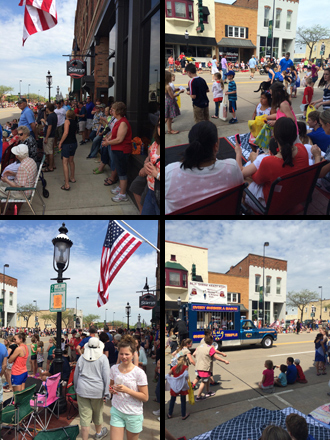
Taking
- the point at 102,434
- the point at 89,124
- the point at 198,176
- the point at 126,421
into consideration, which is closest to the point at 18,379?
the point at 102,434

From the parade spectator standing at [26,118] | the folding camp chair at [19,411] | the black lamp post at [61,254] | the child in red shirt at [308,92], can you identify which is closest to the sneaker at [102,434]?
the folding camp chair at [19,411]

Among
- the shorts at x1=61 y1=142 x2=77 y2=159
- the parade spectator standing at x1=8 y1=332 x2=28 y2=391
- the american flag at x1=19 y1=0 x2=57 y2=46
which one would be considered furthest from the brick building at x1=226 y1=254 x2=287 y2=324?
the american flag at x1=19 y1=0 x2=57 y2=46

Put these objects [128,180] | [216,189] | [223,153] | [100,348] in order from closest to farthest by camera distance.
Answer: [216,189] < [100,348] < [223,153] < [128,180]

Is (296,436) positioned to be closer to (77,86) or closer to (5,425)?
(5,425)

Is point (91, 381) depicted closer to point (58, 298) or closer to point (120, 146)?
point (58, 298)

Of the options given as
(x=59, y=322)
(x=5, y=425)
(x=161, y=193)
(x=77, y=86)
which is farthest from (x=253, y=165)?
(x=77, y=86)

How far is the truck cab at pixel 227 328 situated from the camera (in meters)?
7.83

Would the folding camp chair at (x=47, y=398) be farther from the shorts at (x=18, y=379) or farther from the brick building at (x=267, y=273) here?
the brick building at (x=267, y=273)

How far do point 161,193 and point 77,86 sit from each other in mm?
23172

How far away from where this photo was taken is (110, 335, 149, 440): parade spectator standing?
3600 mm

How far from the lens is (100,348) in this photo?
13.4ft

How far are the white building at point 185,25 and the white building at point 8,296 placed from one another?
4.72 meters

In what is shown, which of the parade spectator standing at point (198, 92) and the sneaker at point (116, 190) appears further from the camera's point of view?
the sneaker at point (116, 190)

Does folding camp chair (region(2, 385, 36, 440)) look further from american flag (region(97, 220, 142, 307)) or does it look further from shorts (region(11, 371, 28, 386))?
american flag (region(97, 220, 142, 307))
